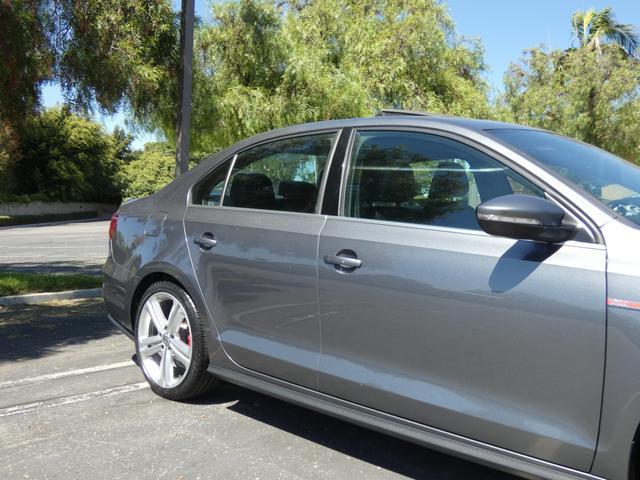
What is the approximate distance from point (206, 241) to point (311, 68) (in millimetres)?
14185

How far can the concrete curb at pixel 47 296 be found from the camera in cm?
750

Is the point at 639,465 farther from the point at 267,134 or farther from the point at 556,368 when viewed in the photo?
the point at 267,134

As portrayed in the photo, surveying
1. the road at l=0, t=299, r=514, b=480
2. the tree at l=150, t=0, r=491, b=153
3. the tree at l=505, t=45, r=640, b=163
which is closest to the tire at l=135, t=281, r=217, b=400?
the road at l=0, t=299, r=514, b=480

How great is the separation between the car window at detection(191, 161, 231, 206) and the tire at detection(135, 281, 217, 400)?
567mm

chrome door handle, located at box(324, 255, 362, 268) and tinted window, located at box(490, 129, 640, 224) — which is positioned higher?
tinted window, located at box(490, 129, 640, 224)

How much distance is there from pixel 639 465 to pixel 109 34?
9029 mm

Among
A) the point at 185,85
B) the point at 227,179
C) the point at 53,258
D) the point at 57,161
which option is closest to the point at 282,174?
the point at 227,179

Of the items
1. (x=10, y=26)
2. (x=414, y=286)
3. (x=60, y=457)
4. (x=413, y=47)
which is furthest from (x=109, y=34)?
(x=413, y=47)

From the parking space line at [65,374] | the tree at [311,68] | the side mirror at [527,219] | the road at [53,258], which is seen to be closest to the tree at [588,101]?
the tree at [311,68]

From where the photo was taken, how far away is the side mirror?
2.51 meters

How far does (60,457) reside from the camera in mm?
3412

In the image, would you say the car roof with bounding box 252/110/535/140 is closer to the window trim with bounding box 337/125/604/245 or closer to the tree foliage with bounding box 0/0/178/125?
the window trim with bounding box 337/125/604/245

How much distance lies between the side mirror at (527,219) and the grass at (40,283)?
668cm

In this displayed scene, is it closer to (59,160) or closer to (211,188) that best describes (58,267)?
(211,188)
